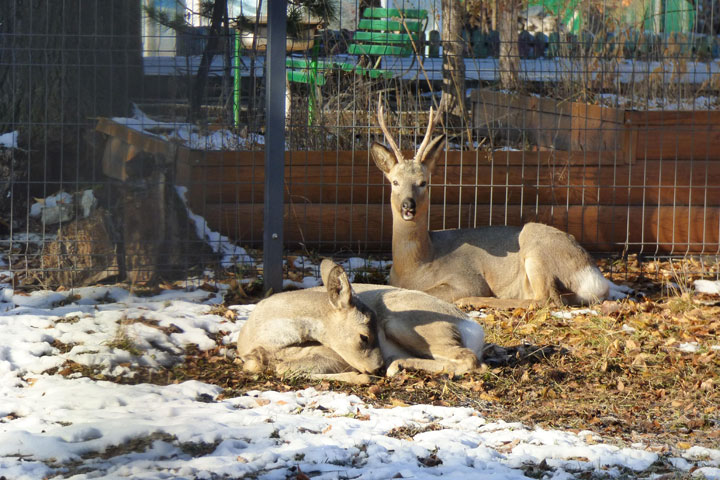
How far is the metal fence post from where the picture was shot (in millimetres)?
6902

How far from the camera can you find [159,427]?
32.0 inches

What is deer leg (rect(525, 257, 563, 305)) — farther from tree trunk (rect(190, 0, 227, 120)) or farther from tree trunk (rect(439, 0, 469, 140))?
tree trunk (rect(190, 0, 227, 120))

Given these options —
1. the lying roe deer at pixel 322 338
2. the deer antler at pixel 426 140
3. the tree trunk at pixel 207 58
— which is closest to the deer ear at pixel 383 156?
the deer antler at pixel 426 140

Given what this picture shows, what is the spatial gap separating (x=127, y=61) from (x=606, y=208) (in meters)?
8.18

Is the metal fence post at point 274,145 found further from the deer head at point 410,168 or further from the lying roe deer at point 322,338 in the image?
the lying roe deer at point 322,338

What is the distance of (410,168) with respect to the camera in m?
7.37

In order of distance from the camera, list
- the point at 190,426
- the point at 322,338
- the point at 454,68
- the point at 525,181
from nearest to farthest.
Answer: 1. the point at 190,426
2. the point at 322,338
3. the point at 525,181
4. the point at 454,68

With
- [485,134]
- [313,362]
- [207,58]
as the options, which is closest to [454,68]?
[485,134]

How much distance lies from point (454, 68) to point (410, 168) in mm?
1868

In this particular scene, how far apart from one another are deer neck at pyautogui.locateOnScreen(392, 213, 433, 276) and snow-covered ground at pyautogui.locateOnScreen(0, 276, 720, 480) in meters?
2.06

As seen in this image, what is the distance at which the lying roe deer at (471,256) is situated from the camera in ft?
23.7

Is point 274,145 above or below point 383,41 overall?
below

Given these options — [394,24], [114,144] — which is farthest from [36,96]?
[394,24]

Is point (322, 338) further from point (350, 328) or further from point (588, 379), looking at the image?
point (588, 379)
